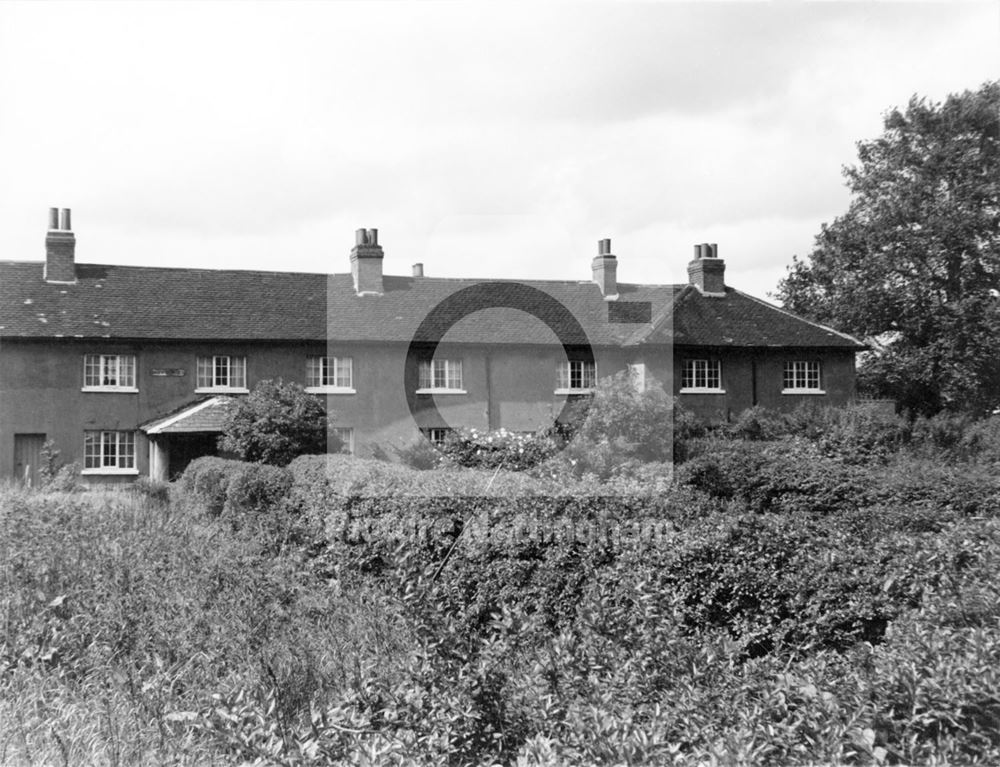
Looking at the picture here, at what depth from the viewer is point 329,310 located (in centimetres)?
3219

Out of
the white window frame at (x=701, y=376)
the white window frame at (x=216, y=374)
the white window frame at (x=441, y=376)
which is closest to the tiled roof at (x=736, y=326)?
the white window frame at (x=701, y=376)

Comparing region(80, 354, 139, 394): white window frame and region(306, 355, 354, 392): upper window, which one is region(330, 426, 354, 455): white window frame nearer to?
region(306, 355, 354, 392): upper window

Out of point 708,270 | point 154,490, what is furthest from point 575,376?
point 154,490

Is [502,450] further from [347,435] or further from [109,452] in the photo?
[109,452]

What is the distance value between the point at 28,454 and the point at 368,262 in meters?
12.1

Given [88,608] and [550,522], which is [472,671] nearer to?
[88,608]

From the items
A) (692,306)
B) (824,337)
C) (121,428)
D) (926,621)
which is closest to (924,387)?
(824,337)

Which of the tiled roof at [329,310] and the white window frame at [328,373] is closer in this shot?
the tiled roof at [329,310]

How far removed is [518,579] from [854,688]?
5245 mm

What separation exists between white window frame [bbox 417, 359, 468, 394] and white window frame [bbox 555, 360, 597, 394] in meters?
3.31

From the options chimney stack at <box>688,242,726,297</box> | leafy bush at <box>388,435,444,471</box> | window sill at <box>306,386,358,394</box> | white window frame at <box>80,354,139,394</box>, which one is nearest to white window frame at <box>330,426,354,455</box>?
window sill at <box>306,386,358,394</box>

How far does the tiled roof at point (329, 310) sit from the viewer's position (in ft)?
97.3

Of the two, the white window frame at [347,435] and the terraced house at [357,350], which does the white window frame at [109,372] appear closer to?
the terraced house at [357,350]

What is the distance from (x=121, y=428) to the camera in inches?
1155
